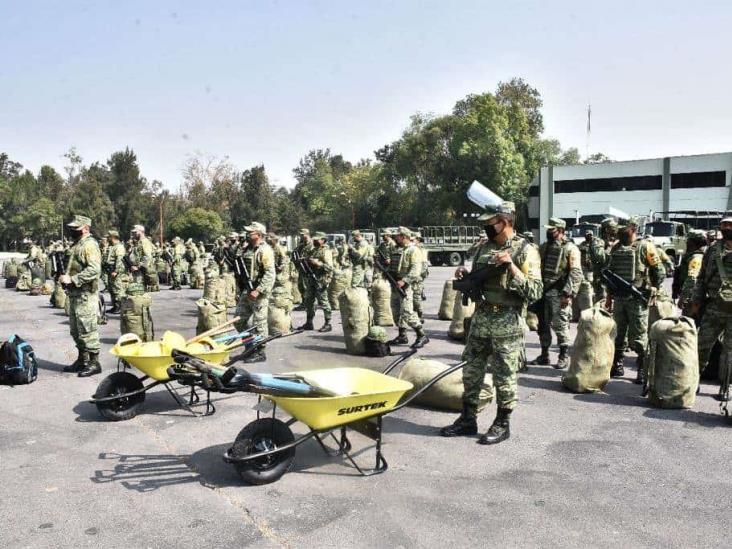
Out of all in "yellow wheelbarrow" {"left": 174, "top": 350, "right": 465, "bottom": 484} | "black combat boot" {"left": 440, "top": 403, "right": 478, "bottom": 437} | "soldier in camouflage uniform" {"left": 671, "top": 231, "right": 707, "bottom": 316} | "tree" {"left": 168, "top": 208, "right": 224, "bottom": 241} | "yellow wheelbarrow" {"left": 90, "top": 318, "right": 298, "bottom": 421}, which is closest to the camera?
"yellow wheelbarrow" {"left": 174, "top": 350, "right": 465, "bottom": 484}

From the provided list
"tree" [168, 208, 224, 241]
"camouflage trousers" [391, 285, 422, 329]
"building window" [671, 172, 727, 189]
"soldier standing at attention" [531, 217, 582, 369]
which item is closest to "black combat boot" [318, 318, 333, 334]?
"camouflage trousers" [391, 285, 422, 329]

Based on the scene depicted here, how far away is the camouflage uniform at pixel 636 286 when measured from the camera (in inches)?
275

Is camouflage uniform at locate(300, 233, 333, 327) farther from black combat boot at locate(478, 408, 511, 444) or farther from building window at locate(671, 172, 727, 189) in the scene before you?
building window at locate(671, 172, 727, 189)

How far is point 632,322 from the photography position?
706 cm

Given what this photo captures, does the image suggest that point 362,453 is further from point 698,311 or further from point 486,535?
point 698,311

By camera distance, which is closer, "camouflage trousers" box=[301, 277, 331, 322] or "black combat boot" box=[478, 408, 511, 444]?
"black combat boot" box=[478, 408, 511, 444]

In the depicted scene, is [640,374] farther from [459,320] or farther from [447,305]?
[447,305]

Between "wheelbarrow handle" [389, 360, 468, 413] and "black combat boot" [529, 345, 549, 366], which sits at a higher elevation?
"wheelbarrow handle" [389, 360, 468, 413]

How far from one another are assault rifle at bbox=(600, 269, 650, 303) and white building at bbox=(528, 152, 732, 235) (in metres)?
35.9

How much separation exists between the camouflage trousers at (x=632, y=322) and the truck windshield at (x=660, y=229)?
18.1 metres

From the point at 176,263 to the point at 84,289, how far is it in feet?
44.3

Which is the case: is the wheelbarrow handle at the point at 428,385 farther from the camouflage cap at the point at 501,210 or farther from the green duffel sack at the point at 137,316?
the green duffel sack at the point at 137,316

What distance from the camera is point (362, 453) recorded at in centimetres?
478

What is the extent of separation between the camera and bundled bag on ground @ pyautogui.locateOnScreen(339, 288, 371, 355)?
8820 mm
